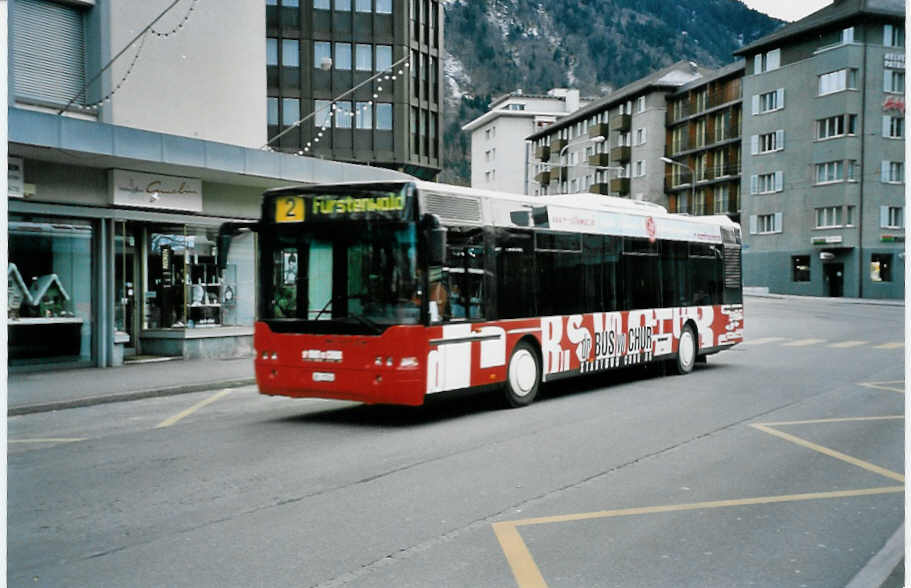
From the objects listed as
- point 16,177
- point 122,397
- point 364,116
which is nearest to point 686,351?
point 122,397

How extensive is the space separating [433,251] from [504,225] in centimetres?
236

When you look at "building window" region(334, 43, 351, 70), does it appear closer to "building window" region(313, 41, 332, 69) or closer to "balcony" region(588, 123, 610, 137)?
"building window" region(313, 41, 332, 69)

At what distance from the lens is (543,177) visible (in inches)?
4232

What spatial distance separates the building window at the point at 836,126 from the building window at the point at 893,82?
341 cm

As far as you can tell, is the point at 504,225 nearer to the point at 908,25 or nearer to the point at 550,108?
the point at 908,25

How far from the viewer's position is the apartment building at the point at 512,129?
369 ft

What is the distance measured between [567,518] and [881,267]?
59.8 metres

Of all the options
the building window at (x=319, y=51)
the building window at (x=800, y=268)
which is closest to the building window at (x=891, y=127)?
the building window at (x=800, y=268)

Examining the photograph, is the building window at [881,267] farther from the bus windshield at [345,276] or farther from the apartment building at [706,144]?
the bus windshield at [345,276]

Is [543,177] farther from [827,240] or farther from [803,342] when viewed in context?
[803,342]

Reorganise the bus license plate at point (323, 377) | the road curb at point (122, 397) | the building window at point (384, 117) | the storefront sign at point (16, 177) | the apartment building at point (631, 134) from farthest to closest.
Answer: the apartment building at point (631, 134) < the building window at point (384, 117) < the storefront sign at point (16, 177) < the road curb at point (122, 397) < the bus license plate at point (323, 377)

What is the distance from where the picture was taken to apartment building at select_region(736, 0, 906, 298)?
5859 centimetres

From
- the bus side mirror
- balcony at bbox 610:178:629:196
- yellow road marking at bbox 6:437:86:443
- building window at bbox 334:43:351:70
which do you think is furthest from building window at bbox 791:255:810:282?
yellow road marking at bbox 6:437:86:443

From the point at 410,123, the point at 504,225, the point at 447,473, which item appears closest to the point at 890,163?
the point at 410,123
